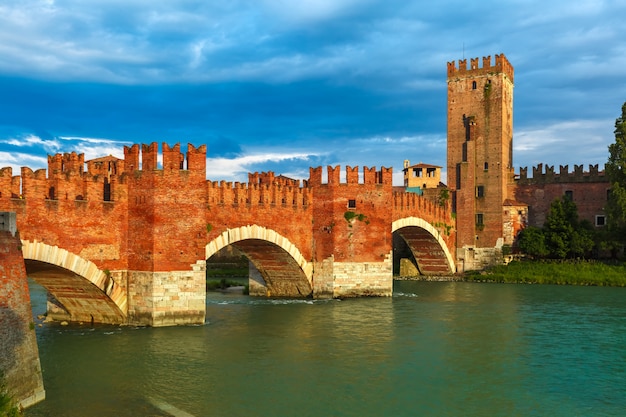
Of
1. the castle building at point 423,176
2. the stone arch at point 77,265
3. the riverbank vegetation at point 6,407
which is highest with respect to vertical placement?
the castle building at point 423,176

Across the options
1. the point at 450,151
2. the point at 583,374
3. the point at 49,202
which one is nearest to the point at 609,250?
the point at 450,151

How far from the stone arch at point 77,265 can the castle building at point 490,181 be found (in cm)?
3345

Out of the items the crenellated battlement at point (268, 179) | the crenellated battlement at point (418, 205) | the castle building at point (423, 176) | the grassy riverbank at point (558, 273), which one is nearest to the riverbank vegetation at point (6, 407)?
the crenellated battlement at point (268, 179)

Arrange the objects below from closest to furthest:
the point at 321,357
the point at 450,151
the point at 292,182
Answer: the point at 321,357 → the point at 292,182 → the point at 450,151

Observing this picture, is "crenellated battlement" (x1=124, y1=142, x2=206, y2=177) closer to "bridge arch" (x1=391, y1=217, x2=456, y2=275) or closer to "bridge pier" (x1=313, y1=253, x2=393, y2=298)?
"bridge pier" (x1=313, y1=253, x2=393, y2=298)

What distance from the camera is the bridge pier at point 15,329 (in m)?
13.0

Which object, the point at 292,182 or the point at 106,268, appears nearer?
the point at 106,268

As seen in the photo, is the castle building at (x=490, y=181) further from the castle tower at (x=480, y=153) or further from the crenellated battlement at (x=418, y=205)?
the crenellated battlement at (x=418, y=205)

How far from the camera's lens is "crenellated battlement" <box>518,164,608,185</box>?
49.9m

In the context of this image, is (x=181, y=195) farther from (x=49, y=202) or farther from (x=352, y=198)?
(x=352, y=198)

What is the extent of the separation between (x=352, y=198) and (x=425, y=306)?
21.6ft

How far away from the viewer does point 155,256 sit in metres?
22.6

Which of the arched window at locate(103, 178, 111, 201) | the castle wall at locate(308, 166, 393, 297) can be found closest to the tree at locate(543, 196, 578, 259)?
the castle wall at locate(308, 166, 393, 297)

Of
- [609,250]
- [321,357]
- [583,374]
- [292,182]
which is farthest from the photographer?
[609,250]
